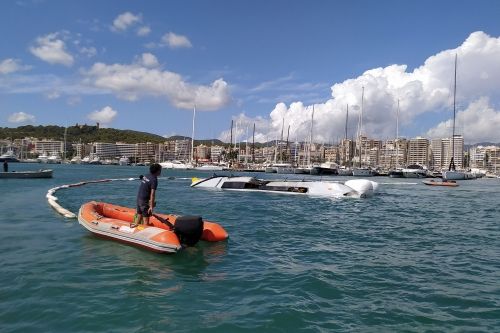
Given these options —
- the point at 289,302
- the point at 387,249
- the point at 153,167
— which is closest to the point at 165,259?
the point at 153,167

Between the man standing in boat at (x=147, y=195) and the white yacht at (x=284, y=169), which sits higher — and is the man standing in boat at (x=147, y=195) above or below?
above

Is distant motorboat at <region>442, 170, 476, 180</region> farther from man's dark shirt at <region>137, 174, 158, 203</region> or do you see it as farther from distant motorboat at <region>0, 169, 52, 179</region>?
man's dark shirt at <region>137, 174, 158, 203</region>

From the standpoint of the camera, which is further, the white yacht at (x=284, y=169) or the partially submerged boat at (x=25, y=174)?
the white yacht at (x=284, y=169)

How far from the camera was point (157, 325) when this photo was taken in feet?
23.8

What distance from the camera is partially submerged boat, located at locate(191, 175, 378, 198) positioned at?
34875 mm

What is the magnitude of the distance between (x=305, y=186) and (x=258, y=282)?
1078 inches

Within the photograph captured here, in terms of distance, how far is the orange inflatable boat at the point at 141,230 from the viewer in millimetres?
12109

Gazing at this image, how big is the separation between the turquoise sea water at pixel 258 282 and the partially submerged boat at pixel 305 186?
16726 mm

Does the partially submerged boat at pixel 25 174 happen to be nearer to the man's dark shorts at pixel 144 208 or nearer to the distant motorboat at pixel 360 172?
the man's dark shorts at pixel 144 208

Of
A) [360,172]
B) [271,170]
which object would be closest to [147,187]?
[360,172]

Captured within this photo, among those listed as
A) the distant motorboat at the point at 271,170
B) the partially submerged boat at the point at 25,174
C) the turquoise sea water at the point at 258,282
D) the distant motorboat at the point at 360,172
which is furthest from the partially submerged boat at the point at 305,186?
the distant motorboat at the point at 271,170

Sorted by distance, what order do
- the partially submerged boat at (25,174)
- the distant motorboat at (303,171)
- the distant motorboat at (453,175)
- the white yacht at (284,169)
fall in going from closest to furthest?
the partially submerged boat at (25,174), the distant motorboat at (453,175), the distant motorboat at (303,171), the white yacht at (284,169)

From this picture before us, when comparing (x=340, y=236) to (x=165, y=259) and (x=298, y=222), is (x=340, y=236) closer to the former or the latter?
(x=298, y=222)

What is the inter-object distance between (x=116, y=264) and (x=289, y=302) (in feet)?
16.9
